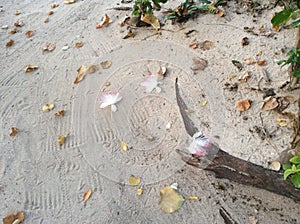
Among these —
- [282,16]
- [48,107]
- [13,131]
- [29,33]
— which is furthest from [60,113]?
[282,16]

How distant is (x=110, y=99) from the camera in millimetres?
2367

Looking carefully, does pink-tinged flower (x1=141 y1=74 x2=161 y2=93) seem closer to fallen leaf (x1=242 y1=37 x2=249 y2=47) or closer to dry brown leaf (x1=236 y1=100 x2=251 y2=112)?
dry brown leaf (x1=236 y1=100 x2=251 y2=112)

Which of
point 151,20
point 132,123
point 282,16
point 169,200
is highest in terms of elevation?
point 282,16

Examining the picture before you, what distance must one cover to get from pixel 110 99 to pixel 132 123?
0.26m

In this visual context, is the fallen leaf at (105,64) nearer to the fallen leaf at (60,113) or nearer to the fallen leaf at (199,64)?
the fallen leaf at (60,113)

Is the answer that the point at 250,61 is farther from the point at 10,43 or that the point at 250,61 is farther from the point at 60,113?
the point at 10,43

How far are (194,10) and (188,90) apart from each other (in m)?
0.80

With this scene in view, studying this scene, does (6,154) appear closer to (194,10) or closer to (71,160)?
(71,160)

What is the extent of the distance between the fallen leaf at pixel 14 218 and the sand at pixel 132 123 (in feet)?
0.11

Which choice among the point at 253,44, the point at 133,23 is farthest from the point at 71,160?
the point at 253,44

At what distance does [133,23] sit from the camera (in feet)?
9.25

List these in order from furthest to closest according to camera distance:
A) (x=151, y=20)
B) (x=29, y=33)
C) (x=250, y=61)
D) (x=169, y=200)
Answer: (x=29, y=33) → (x=151, y=20) → (x=250, y=61) → (x=169, y=200)

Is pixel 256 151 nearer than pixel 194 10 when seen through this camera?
Yes

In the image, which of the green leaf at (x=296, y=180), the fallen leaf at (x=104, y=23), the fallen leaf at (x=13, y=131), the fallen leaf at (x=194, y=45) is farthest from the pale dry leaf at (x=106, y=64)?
the green leaf at (x=296, y=180)
